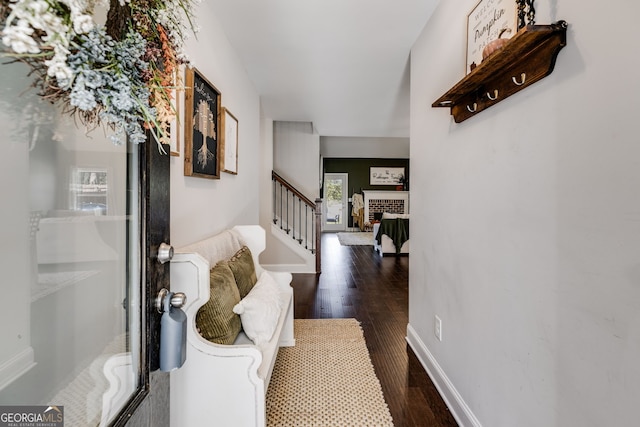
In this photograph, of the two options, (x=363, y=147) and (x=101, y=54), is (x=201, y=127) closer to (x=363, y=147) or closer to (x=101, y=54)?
(x=101, y=54)

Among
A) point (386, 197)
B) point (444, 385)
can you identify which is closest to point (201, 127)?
point (444, 385)

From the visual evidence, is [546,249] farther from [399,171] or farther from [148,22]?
[399,171]

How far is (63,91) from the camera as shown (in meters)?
0.60

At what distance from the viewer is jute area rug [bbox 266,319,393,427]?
5.34 ft

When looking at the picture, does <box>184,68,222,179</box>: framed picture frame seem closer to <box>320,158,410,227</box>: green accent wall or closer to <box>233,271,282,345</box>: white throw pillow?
<box>233,271,282,345</box>: white throw pillow

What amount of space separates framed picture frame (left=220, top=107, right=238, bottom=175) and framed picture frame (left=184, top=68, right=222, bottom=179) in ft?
0.30

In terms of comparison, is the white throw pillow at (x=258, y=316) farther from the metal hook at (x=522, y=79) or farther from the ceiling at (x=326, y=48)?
the ceiling at (x=326, y=48)

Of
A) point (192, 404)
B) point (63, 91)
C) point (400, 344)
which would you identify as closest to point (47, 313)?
point (63, 91)

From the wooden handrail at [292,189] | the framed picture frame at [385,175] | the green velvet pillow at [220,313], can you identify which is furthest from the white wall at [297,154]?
the framed picture frame at [385,175]

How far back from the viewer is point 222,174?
8.01 ft

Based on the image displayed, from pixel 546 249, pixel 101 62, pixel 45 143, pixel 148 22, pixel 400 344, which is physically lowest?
pixel 400 344

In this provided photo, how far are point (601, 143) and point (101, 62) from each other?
1189 millimetres

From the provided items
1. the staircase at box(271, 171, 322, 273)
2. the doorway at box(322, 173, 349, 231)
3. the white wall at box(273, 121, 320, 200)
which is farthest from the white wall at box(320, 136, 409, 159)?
the staircase at box(271, 171, 322, 273)

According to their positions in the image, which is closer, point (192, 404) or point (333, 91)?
point (192, 404)
